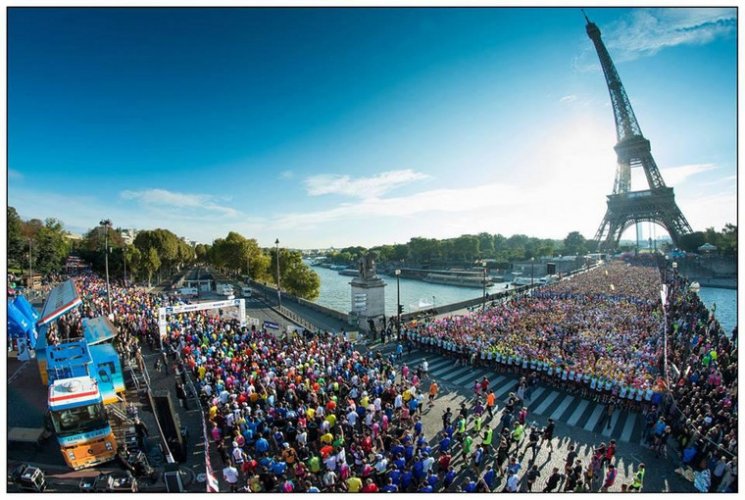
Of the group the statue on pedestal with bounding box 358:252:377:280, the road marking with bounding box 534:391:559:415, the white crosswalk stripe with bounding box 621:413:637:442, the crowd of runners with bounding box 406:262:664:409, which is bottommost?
the white crosswalk stripe with bounding box 621:413:637:442

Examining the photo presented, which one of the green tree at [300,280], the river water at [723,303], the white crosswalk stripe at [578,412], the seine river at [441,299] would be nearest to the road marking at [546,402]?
the white crosswalk stripe at [578,412]

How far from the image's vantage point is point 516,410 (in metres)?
14.3

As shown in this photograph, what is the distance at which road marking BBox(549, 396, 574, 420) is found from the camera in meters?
14.1

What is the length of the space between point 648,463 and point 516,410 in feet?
13.5

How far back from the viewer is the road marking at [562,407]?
14063 mm

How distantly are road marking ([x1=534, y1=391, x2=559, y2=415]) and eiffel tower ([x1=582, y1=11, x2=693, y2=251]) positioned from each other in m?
79.9

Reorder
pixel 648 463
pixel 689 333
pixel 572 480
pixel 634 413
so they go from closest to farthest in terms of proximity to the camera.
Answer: pixel 572 480, pixel 648 463, pixel 634 413, pixel 689 333

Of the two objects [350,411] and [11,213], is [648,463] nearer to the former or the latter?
[350,411]

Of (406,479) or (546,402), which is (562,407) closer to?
(546,402)

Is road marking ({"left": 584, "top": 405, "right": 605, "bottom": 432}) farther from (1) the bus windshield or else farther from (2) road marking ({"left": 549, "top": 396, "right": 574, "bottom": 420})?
(1) the bus windshield

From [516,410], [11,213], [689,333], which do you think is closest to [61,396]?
[516,410]

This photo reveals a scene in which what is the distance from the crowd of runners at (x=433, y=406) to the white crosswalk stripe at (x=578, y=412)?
23.7 inches

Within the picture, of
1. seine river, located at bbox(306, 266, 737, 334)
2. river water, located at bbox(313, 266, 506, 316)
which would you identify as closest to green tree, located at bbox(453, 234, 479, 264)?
river water, located at bbox(313, 266, 506, 316)

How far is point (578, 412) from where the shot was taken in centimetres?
1429
